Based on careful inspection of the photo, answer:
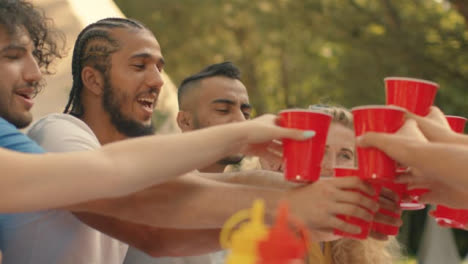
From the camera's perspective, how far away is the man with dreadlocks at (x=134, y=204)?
2.29 metres

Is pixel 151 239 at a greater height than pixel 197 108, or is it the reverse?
pixel 197 108

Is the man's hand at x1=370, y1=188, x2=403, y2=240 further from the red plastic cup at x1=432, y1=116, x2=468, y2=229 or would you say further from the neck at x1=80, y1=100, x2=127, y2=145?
the neck at x1=80, y1=100, x2=127, y2=145

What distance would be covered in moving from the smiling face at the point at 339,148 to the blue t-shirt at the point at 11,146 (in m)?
1.41

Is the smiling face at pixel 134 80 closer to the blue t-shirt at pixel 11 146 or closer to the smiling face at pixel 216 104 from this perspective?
the smiling face at pixel 216 104

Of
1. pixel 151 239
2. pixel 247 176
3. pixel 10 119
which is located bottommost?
pixel 151 239

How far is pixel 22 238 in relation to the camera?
235 centimetres

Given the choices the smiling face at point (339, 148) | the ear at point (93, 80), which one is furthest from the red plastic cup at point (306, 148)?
the ear at point (93, 80)

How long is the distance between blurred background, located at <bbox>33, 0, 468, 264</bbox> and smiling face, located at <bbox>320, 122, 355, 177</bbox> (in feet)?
4.49

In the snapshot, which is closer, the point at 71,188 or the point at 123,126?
the point at 71,188

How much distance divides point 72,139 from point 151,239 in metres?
0.45

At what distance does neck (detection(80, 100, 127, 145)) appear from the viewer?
11.1ft

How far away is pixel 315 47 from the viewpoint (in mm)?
14242

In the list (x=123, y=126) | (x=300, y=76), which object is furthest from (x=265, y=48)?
(x=123, y=126)

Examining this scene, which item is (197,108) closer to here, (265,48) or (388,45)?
(388,45)
